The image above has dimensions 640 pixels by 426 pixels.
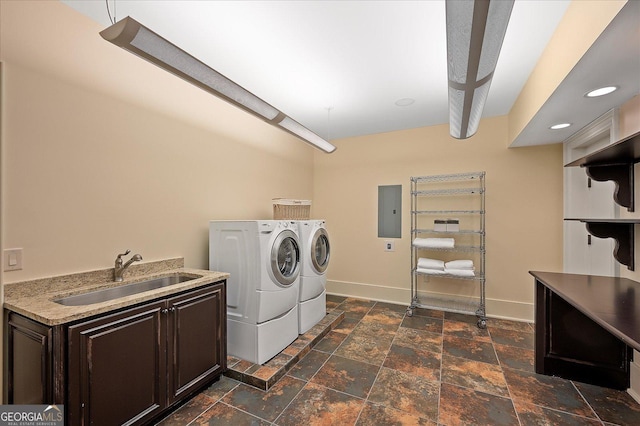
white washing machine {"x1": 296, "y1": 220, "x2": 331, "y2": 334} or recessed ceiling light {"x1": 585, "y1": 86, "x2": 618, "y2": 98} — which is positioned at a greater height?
recessed ceiling light {"x1": 585, "y1": 86, "x2": 618, "y2": 98}

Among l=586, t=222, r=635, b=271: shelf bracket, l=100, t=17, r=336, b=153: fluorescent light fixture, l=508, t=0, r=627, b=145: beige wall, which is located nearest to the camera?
l=100, t=17, r=336, b=153: fluorescent light fixture

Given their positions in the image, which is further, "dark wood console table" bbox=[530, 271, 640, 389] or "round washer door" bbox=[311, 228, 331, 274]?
"round washer door" bbox=[311, 228, 331, 274]

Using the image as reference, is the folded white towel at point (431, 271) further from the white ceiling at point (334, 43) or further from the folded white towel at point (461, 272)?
the white ceiling at point (334, 43)

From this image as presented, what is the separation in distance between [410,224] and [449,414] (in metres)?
2.62

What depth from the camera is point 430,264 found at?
3.71 metres

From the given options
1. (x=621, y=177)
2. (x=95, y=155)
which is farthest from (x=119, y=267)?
(x=621, y=177)

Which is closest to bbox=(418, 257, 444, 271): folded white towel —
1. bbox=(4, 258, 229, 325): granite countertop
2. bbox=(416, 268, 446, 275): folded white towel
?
bbox=(416, 268, 446, 275): folded white towel

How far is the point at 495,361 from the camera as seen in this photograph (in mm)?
2580

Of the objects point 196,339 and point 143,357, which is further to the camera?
point 196,339

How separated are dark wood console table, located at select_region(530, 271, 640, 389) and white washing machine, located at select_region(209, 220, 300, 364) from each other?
82.2 inches

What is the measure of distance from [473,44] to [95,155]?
8.04 ft

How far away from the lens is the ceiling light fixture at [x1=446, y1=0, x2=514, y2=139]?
1075 mm

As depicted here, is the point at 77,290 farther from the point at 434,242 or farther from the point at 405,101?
the point at 434,242

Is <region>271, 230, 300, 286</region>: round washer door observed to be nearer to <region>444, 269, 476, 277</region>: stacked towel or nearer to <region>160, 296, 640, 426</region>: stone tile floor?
<region>160, 296, 640, 426</region>: stone tile floor
